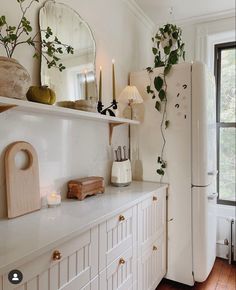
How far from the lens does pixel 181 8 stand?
249 centimetres

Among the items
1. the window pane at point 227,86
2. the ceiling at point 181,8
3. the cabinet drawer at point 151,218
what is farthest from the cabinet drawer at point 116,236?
the ceiling at point 181,8

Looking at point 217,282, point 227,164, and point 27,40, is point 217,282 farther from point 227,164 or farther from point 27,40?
point 27,40

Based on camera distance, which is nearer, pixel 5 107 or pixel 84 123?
pixel 5 107

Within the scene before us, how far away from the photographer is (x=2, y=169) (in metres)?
1.20

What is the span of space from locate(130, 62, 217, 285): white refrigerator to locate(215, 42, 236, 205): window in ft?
2.24

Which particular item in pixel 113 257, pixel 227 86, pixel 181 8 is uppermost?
pixel 181 8

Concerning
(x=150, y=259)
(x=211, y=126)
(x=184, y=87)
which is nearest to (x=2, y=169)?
(x=150, y=259)

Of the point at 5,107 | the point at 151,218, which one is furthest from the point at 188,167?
the point at 5,107

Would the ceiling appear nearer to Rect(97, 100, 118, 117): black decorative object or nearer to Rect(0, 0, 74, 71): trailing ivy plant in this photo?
Rect(97, 100, 118, 117): black decorative object

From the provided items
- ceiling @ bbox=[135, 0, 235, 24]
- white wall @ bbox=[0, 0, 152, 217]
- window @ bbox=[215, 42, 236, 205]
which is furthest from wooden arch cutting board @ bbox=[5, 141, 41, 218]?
window @ bbox=[215, 42, 236, 205]

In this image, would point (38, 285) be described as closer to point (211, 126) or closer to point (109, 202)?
point (109, 202)

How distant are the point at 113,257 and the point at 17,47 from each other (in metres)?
1.23

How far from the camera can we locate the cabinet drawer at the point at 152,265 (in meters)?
1.69

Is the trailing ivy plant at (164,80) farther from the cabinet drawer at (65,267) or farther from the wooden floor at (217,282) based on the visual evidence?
the cabinet drawer at (65,267)
